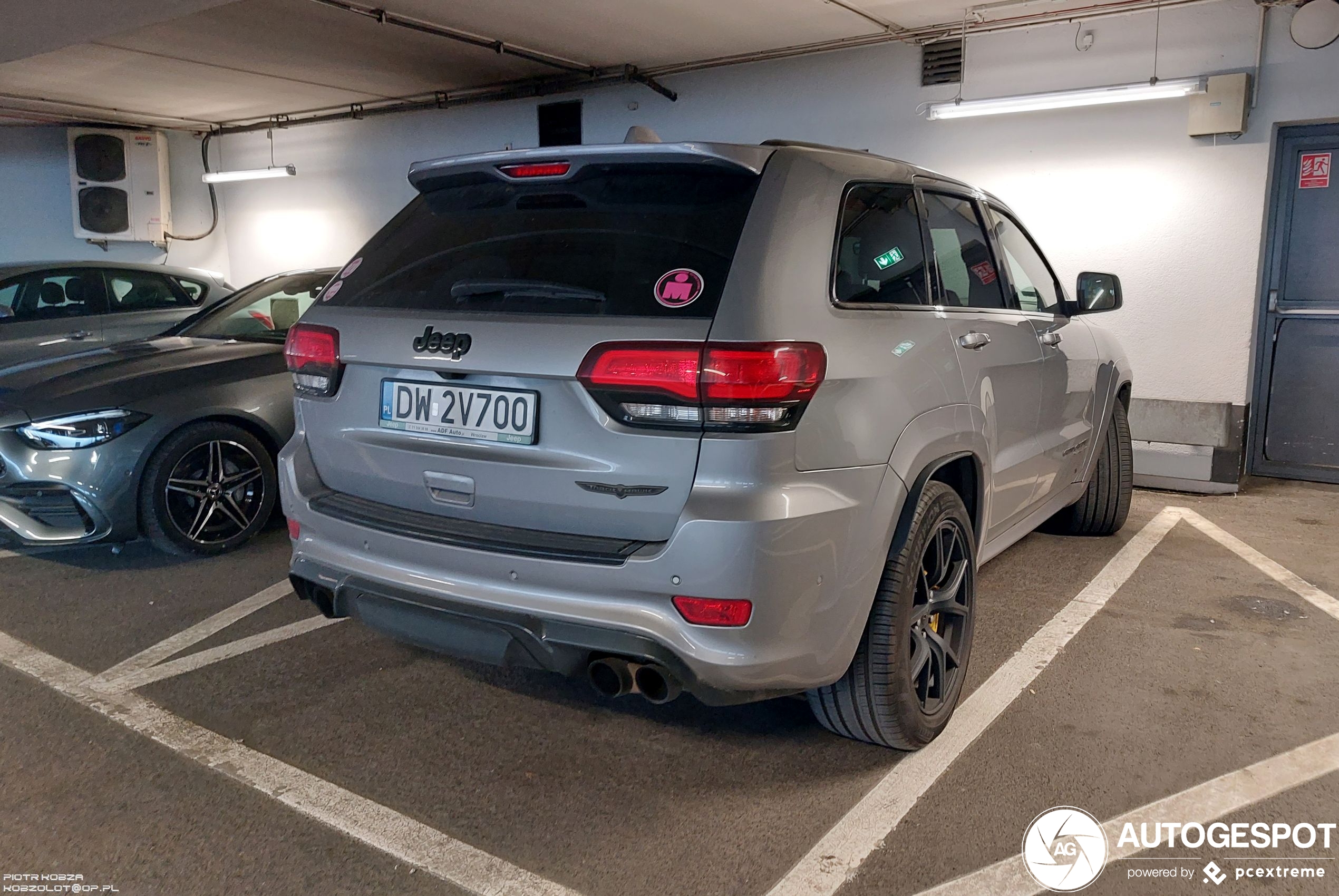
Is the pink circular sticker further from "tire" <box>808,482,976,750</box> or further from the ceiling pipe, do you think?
the ceiling pipe

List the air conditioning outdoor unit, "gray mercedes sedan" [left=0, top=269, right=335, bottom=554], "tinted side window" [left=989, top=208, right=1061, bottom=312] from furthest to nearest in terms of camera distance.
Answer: the air conditioning outdoor unit < "gray mercedes sedan" [left=0, top=269, right=335, bottom=554] < "tinted side window" [left=989, top=208, right=1061, bottom=312]

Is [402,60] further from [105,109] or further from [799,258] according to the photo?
[799,258]

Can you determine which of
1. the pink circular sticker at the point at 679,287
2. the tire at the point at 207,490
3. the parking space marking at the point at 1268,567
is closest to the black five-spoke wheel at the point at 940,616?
the pink circular sticker at the point at 679,287

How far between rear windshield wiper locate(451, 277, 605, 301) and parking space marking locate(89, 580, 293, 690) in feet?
6.18

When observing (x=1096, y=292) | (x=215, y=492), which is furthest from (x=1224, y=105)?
(x=215, y=492)

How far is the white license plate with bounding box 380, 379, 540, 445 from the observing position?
230cm

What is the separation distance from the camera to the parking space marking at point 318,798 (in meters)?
2.18

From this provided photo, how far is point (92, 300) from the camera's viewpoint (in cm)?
705

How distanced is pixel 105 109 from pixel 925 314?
39.2 ft

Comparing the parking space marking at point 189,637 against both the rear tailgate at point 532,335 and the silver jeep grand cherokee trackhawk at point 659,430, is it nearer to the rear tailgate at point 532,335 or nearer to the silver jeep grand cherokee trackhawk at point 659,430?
the silver jeep grand cherokee trackhawk at point 659,430

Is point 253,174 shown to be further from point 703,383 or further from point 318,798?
point 703,383

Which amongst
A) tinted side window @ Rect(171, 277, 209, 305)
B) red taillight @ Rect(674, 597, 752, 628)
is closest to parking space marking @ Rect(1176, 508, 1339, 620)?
red taillight @ Rect(674, 597, 752, 628)

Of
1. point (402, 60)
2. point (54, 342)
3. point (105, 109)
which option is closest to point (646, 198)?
point (54, 342)

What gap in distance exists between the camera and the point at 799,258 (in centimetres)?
231
